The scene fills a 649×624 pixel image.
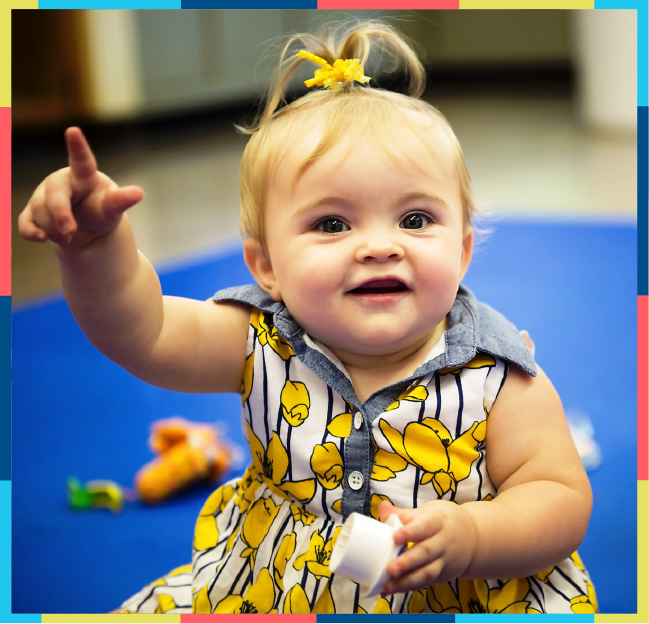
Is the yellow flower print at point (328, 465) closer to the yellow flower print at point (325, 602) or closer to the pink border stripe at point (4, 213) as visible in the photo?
the yellow flower print at point (325, 602)

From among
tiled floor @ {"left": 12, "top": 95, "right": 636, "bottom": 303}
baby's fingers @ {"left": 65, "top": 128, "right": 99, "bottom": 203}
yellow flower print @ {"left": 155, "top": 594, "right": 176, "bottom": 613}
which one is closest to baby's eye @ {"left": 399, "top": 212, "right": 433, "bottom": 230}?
baby's fingers @ {"left": 65, "top": 128, "right": 99, "bottom": 203}

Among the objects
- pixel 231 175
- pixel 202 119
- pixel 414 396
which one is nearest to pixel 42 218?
pixel 414 396

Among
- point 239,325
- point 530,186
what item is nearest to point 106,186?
point 239,325

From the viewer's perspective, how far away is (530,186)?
8.32 feet

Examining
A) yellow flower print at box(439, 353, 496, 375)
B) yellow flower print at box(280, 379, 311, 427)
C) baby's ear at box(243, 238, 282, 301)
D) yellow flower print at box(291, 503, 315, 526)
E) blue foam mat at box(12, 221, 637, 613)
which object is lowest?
blue foam mat at box(12, 221, 637, 613)

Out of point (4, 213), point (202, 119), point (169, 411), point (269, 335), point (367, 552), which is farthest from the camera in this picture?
point (202, 119)

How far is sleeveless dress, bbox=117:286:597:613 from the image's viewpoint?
671mm

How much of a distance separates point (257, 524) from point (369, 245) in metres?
0.28

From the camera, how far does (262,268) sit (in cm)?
74

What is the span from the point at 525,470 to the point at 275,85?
1.36 feet

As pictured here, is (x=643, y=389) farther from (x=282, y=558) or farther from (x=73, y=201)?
(x=73, y=201)

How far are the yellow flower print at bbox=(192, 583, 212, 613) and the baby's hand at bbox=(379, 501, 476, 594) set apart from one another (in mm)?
261

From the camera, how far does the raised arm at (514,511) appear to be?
1.81 ft

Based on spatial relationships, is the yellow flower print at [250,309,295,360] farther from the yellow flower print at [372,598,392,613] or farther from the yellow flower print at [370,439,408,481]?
the yellow flower print at [372,598,392,613]
